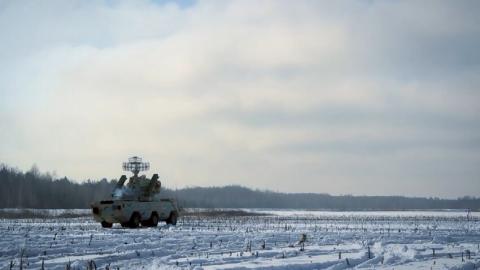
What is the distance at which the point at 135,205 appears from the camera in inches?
1208

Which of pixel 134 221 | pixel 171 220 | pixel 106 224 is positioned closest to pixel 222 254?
pixel 134 221

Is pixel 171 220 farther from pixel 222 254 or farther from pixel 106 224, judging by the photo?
pixel 222 254

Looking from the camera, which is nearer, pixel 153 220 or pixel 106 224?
pixel 106 224

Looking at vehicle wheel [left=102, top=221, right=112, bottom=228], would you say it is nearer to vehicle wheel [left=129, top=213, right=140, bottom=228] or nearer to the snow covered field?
vehicle wheel [left=129, top=213, right=140, bottom=228]

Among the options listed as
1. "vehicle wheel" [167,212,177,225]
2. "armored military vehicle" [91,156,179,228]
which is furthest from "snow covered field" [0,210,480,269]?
"vehicle wheel" [167,212,177,225]

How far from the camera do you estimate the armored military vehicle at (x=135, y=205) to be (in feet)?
97.3

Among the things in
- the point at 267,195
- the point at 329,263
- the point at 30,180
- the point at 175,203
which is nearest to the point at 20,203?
the point at 30,180

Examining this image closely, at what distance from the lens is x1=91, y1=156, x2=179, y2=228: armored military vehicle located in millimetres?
29647

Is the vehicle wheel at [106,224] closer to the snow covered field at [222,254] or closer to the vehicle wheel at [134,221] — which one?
the vehicle wheel at [134,221]

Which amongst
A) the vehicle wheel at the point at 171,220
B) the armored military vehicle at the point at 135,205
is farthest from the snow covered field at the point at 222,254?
the vehicle wheel at the point at 171,220

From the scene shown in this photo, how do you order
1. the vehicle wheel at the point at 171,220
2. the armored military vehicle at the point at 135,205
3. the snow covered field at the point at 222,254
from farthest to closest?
the vehicle wheel at the point at 171,220
the armored military vehicle at the point at 135,205
the snow covered field at the point at 222,254

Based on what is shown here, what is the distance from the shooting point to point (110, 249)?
16422 millimetres

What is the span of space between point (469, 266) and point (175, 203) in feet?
79.3

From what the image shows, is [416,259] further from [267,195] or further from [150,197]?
[267,195]
